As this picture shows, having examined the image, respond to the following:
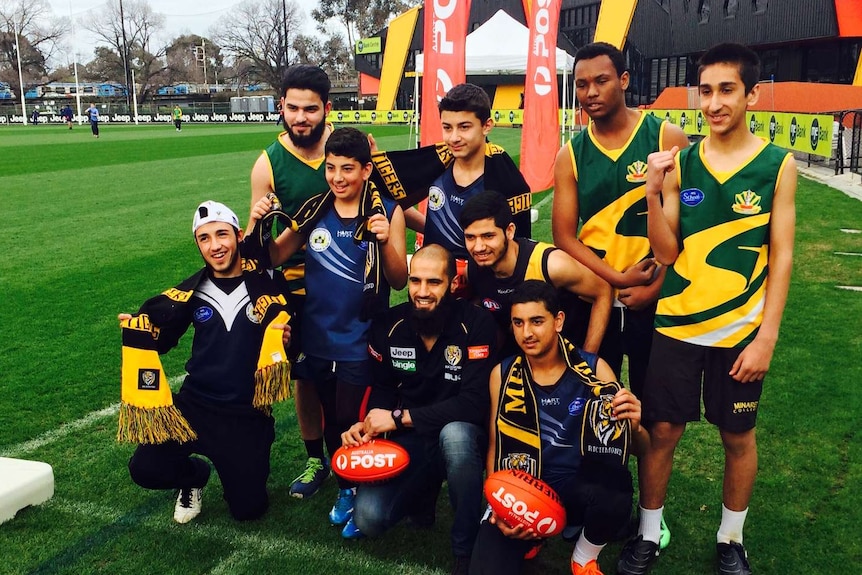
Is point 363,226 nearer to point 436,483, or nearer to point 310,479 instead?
point 436,483

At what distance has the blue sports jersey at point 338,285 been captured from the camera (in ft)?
11.7

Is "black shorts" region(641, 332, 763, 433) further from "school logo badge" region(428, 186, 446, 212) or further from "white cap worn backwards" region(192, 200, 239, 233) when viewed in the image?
"white cap worn backwards" region(192, 200, 239, 233)

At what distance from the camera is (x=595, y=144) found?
337cm

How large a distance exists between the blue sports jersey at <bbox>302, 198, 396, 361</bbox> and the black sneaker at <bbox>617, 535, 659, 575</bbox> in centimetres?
148

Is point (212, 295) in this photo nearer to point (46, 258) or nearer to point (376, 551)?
point (376, 551)

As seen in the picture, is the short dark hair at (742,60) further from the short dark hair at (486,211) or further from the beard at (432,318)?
the beard at (432,318)

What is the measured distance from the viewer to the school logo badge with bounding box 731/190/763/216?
2.82 meters

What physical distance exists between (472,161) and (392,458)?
58.8 inches

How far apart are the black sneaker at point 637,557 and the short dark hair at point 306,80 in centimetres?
268

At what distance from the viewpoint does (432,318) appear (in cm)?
323

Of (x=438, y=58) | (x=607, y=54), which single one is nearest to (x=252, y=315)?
(x=607, y=54)

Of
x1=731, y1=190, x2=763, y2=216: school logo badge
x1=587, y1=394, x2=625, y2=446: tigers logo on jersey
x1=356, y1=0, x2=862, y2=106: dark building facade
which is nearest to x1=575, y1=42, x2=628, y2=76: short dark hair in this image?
x1=731, y1=190, x2=763, y2=216: school logo badge

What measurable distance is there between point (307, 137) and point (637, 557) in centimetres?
259

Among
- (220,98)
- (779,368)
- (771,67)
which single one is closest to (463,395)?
(779,368)
